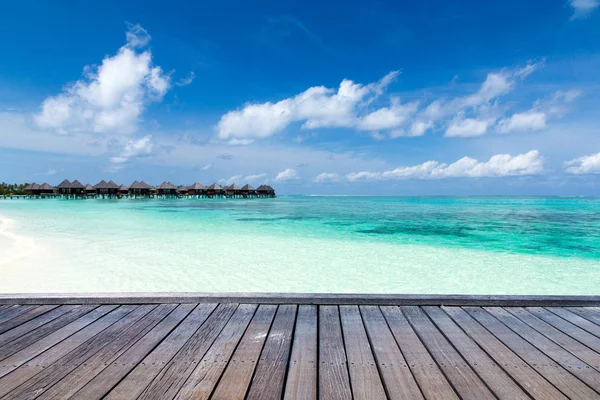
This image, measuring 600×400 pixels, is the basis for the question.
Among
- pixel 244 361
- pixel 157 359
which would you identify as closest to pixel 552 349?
pixel 244 361

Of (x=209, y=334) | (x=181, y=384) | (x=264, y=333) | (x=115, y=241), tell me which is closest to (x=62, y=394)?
(x=181, y=384)

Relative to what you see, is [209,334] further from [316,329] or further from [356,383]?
[356,383]

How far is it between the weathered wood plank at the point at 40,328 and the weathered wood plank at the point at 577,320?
2949 mm

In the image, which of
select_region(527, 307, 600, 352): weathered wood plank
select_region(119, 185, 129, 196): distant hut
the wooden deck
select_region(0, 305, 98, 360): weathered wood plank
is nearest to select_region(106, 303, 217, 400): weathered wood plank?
the wooden deck

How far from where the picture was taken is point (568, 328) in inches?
72.3

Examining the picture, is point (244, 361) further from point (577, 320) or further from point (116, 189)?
point (116, 189)

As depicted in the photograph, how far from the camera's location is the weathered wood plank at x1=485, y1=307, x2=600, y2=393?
54.0 inches

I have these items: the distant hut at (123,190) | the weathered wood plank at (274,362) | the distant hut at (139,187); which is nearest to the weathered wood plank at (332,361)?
the weathered wood plank at (274,362)

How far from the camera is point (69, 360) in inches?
58.6

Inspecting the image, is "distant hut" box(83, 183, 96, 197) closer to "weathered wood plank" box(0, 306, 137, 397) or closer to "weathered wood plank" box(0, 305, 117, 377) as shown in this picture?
"weathered wood plank" box(0, 305, 117, 377)

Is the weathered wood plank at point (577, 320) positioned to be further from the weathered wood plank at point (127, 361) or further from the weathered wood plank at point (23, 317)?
the weathered wood plank at point (23, 317)

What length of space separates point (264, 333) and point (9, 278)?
5728mm

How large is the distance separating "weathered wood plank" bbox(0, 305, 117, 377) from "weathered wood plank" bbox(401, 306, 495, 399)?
1863 mm

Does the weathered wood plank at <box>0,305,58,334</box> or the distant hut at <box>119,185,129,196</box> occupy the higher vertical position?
the distant hut at <box>119,185,129,196</box>
